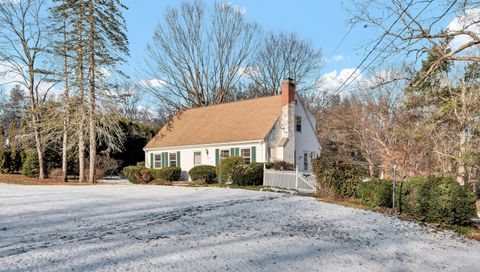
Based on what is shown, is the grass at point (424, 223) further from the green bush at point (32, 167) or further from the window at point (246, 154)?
the green bush at point (32, 167)

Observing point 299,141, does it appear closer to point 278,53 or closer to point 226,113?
point 226,113

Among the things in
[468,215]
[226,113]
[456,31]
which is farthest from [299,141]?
[456,31]

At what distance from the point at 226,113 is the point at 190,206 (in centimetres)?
1655

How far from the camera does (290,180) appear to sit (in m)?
17.2

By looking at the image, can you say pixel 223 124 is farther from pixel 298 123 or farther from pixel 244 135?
pixel 298 123

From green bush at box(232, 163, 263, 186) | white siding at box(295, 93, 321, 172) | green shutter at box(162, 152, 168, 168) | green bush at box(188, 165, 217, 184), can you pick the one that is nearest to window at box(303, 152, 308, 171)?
white siding at box(295, 93, 321, 172)

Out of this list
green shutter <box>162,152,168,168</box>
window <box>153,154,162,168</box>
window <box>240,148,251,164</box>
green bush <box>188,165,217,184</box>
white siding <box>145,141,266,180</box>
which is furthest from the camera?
window <box>153,154,162,168</box>

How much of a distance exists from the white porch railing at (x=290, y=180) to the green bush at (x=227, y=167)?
2.34 m

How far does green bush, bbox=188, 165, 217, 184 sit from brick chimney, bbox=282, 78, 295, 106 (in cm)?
629

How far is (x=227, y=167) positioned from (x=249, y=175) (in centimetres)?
210

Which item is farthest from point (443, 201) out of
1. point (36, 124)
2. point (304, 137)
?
point (36, 124)

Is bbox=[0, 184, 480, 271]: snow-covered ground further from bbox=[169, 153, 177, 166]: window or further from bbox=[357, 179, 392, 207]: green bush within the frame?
bbox=[169, 153, 177, 166]: window

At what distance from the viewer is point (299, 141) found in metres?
24.3

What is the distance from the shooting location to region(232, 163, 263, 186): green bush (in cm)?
1830
